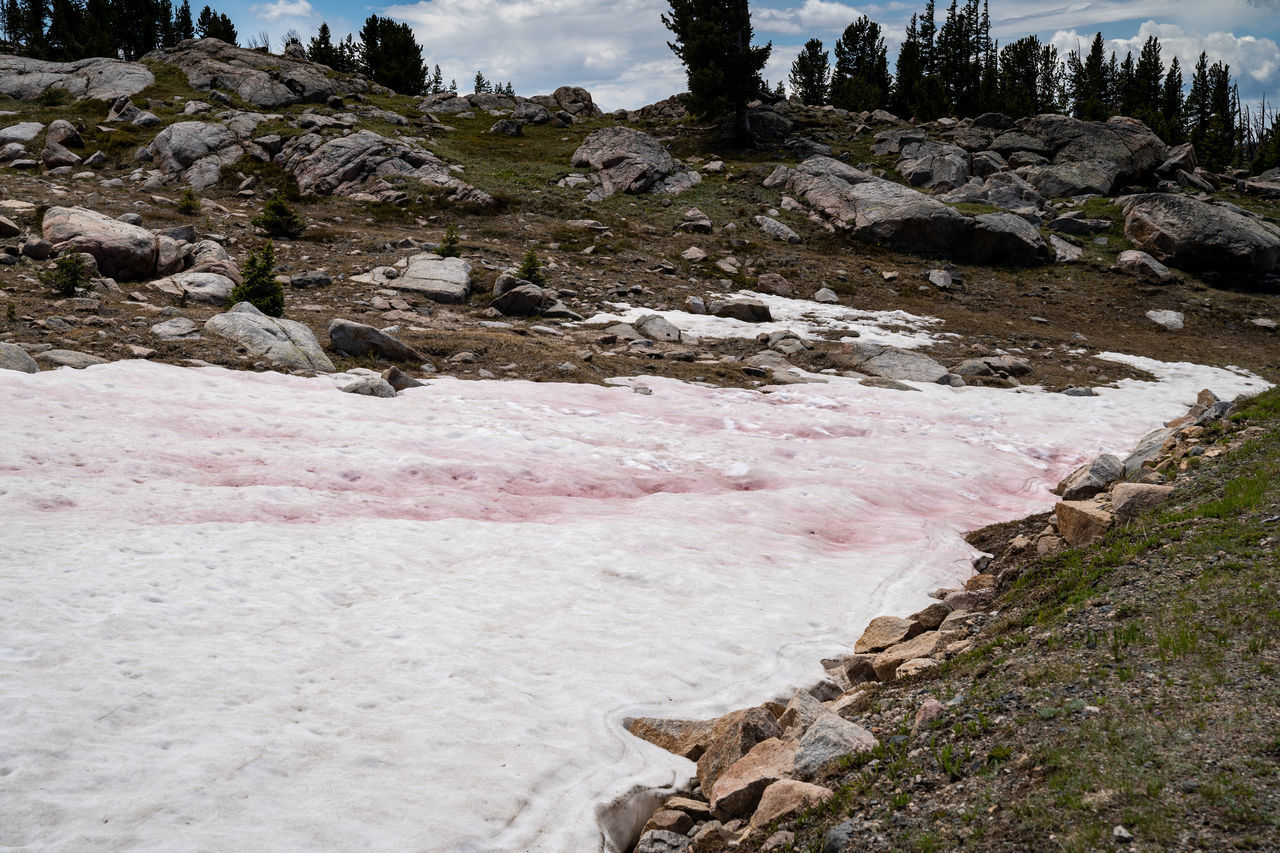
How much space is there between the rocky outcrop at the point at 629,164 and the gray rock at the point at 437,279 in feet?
67.8

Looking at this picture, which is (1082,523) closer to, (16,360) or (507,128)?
(16,360)

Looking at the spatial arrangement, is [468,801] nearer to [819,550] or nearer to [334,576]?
[334,576]

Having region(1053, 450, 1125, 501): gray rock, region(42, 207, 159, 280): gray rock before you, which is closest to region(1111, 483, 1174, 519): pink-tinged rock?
region(1053, 450, 1125, 501): gray rock

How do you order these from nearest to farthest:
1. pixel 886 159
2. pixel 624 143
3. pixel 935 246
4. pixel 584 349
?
pixel 584 349 → pixel 935 246 → pixel 624 143 → pixel 886 159

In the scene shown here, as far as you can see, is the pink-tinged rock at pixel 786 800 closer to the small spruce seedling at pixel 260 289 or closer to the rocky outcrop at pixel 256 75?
the small spruce seedling at pixel 260 289

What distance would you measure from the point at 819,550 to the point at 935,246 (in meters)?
38.8

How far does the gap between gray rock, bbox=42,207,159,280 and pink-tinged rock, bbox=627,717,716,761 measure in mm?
27322

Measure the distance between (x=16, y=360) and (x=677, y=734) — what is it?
1610 cm

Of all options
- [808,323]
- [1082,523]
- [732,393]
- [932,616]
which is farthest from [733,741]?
[808,323]

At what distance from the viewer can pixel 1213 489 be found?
10.5 metres

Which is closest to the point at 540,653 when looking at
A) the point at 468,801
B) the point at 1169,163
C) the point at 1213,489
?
the point at 468,801

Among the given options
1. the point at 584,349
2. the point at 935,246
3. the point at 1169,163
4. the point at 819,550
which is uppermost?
the point at 1169,163

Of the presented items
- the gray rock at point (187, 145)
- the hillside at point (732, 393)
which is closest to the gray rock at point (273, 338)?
the hillside at point (732, 393)

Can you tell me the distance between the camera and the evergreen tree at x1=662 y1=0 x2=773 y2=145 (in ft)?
196
